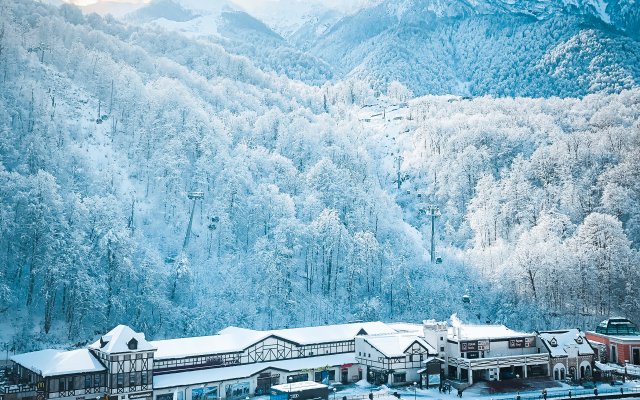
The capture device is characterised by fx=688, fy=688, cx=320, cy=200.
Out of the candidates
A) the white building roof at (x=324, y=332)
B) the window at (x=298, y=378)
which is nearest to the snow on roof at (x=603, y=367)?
the white building roof at (x=324, y=332)

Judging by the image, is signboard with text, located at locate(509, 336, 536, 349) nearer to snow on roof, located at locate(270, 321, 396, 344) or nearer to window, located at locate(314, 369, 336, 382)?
snow on roof, located at locate(270, 321, 396, 344)

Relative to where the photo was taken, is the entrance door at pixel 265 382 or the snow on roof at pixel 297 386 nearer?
the snow on roof at pixel 297 386

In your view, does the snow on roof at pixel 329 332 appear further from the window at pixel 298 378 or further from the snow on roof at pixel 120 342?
the snow on roof at pixel 120 342

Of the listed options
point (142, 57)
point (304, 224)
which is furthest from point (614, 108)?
point (142, 57)

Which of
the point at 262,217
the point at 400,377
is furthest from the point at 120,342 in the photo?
the point at 262,217

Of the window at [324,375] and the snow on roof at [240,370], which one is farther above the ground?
the snow on roof at [240,370]

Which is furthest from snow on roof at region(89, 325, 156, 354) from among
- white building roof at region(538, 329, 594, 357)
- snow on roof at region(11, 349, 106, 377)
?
white building roof at region(538, 329, 594, 357)

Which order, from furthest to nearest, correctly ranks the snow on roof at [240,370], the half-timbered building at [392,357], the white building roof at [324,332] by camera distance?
1. the white building roof at [324,332]
2. the half-timbered building at [392,357]
3. the snow on roof at [240,370]

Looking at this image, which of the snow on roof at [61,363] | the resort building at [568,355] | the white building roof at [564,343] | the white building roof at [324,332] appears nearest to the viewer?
the snow on roof at [61,363]
